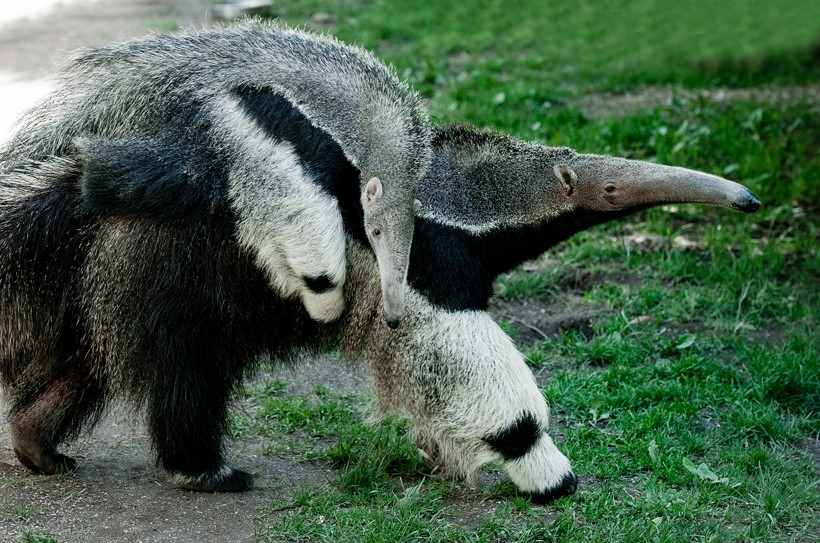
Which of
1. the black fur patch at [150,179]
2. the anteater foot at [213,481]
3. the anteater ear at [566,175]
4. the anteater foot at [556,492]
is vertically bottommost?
the anteater foot at [556,492]

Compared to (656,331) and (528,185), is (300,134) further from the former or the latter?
(656,331)

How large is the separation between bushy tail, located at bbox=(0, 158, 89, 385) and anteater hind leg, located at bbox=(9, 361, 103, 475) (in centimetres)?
28

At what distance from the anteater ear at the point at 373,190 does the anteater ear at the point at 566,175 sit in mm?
989

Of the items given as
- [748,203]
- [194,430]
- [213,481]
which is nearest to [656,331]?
[748,203]

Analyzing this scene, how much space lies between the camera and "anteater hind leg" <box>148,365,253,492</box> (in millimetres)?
4871

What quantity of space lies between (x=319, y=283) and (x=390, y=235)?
394 millimetres

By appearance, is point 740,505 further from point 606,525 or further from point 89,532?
point 89,532

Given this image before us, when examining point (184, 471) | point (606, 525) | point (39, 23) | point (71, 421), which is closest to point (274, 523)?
point (184, 471)

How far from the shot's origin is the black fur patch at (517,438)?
4.98m

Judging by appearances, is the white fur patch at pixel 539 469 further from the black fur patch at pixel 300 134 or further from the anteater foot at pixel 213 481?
the black fur patch at pixel 300 134

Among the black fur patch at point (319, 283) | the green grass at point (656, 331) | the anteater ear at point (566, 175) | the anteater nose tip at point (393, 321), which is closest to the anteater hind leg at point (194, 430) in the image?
the green grass at point (656, 331)

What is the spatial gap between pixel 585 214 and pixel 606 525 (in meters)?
1.54

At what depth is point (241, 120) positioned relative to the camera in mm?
4570

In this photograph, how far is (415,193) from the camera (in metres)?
4.83
